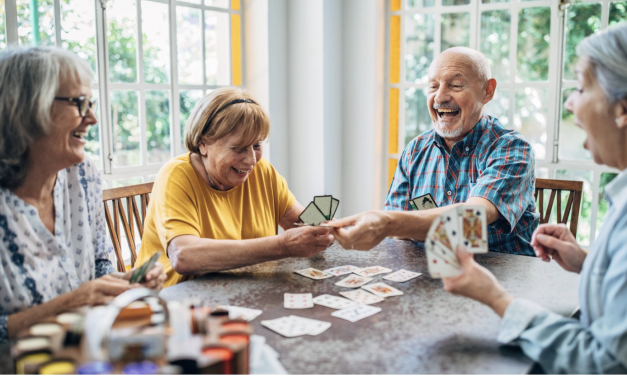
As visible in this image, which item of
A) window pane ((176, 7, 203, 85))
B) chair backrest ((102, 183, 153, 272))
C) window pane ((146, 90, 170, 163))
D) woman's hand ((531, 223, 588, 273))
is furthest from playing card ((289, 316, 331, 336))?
window pane ((176, 7, 203, 85))

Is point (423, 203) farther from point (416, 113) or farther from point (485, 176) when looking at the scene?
point (416, 113)

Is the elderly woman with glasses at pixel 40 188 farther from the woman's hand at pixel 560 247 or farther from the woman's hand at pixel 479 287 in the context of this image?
the woman's hand at pixel 560 247

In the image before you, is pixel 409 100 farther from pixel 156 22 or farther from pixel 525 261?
pixel 525 261

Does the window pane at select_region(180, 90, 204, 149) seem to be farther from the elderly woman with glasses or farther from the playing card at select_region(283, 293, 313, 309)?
the playing card at select_region(283, 293, 313, 309)

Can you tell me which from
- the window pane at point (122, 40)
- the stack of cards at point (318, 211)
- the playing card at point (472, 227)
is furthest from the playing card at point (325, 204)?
the window pane at point (122, 40)

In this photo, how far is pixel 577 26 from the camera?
377 cm

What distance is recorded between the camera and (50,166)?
5.24 ft

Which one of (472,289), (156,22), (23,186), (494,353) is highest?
(156,22)

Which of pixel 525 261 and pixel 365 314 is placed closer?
pixel 365 314

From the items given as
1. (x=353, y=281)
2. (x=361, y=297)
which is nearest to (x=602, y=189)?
(x=353, y=281)

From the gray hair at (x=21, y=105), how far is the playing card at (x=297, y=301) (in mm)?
812

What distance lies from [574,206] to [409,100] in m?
2.10

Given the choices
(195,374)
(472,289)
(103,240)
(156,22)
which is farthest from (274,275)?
(156,22)

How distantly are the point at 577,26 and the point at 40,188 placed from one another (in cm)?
352
